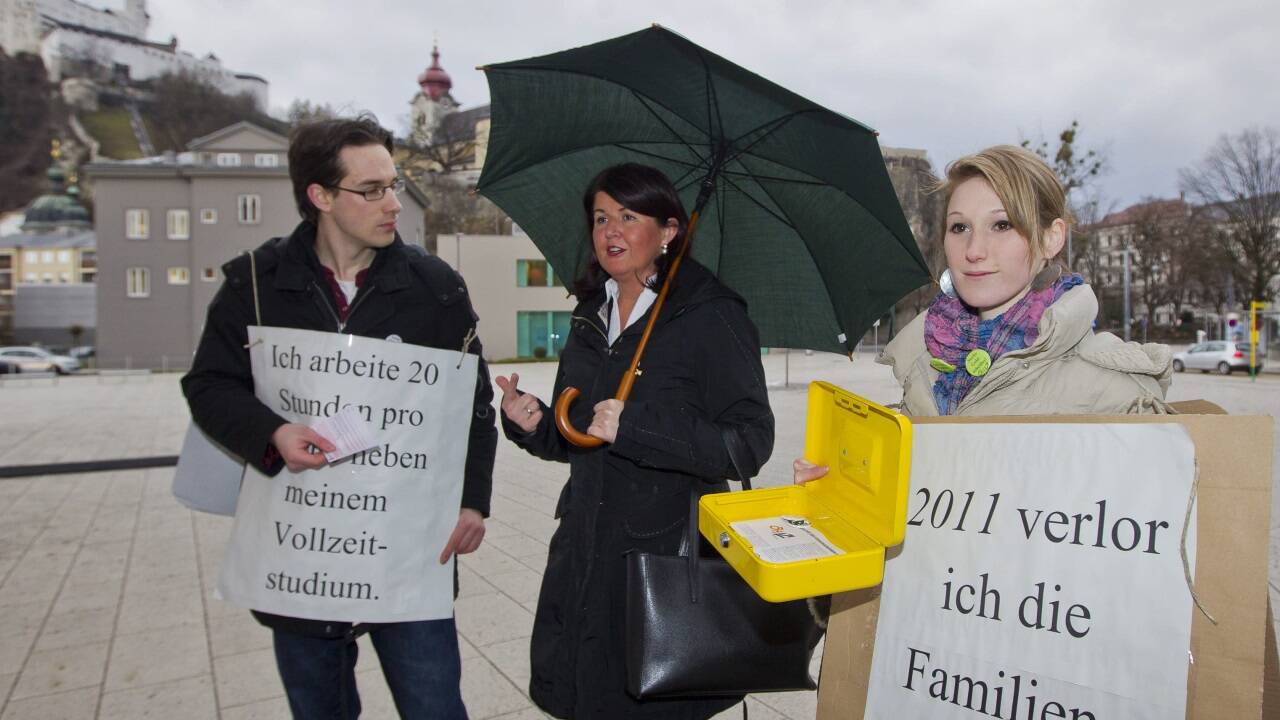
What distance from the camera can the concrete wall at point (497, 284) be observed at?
142 feet

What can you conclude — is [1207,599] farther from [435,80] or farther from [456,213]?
[435,80]

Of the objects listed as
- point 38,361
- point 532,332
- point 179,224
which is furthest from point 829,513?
point 38,361

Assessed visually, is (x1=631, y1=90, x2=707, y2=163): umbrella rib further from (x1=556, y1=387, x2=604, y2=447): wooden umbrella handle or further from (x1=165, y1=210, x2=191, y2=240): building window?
(x1=165, y1=210, x2=191, y2=240): building window

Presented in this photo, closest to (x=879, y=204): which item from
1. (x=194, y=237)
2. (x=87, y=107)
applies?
(x=194, y=237)

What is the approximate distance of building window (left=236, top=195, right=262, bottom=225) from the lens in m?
40.6

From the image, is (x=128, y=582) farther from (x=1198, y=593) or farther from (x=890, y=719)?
(x=1198, y=593)

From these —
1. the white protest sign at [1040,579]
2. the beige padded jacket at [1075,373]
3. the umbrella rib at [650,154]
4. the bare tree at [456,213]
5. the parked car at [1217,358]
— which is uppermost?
the bare tree at [456,213]

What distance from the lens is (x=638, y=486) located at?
219 centimetres

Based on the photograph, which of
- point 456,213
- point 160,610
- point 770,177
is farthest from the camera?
point 456,213

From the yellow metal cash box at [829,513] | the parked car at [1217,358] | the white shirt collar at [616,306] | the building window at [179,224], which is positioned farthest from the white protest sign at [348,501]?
the building window at [179,224]

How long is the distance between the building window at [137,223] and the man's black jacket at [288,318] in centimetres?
4575

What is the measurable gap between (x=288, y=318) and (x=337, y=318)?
0.13 metres

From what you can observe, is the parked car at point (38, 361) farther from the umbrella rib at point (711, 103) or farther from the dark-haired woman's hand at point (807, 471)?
the dark-haired woman's hand at point (807, 471)

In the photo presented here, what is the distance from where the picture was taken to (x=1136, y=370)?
5.18 ft
